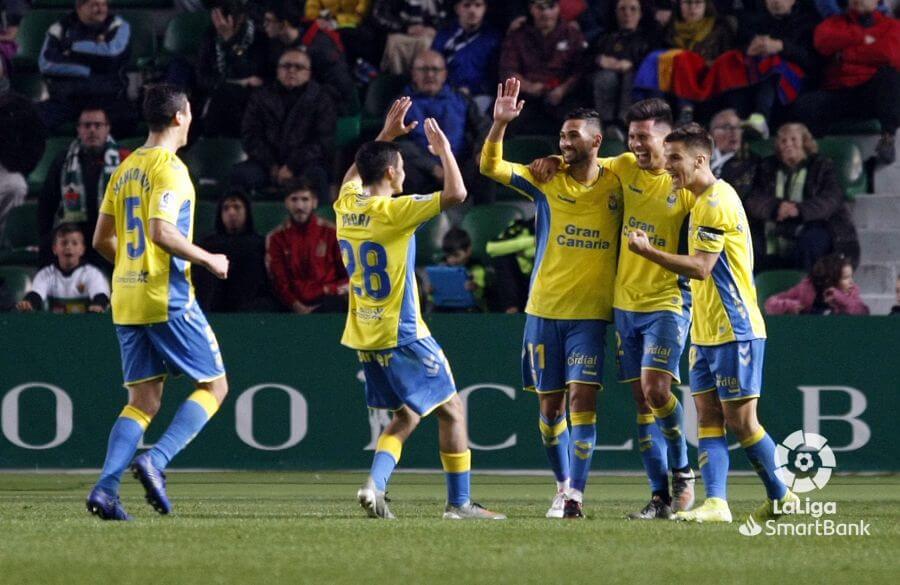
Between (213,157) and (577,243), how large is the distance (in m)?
8.19

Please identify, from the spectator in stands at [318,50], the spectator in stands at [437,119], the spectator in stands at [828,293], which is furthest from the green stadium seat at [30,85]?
the spectator in stands at [828,293]

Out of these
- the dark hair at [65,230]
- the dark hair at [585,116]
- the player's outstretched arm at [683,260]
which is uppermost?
the dark hair at [585,116]

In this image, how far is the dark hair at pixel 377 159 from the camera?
8.88 meters

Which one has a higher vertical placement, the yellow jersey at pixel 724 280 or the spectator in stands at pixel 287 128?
the spectator in stands at pixel 287 128

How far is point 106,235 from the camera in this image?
8.74 metres

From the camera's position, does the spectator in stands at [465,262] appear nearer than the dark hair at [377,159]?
No

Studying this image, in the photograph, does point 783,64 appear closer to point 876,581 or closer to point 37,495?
point 37,495

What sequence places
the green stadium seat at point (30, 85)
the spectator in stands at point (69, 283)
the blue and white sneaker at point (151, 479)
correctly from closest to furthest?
the blue and white sneaker at point (151, 479) < the spectator in stands at point (69, 283) < the green stadium seat at point (30, 85)

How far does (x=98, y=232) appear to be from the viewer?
8781 mm

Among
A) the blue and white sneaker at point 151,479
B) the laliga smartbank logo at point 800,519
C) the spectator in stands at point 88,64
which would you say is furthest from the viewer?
the spectator in stands at point 88,64

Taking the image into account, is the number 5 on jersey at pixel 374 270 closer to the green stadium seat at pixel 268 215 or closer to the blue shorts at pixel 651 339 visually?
the blue shorts at pixel 651 339

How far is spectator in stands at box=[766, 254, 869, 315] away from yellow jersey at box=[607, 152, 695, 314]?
453 cm

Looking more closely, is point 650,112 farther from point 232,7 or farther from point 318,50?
point 232,7

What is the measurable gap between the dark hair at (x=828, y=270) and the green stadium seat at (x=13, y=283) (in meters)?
6.96
